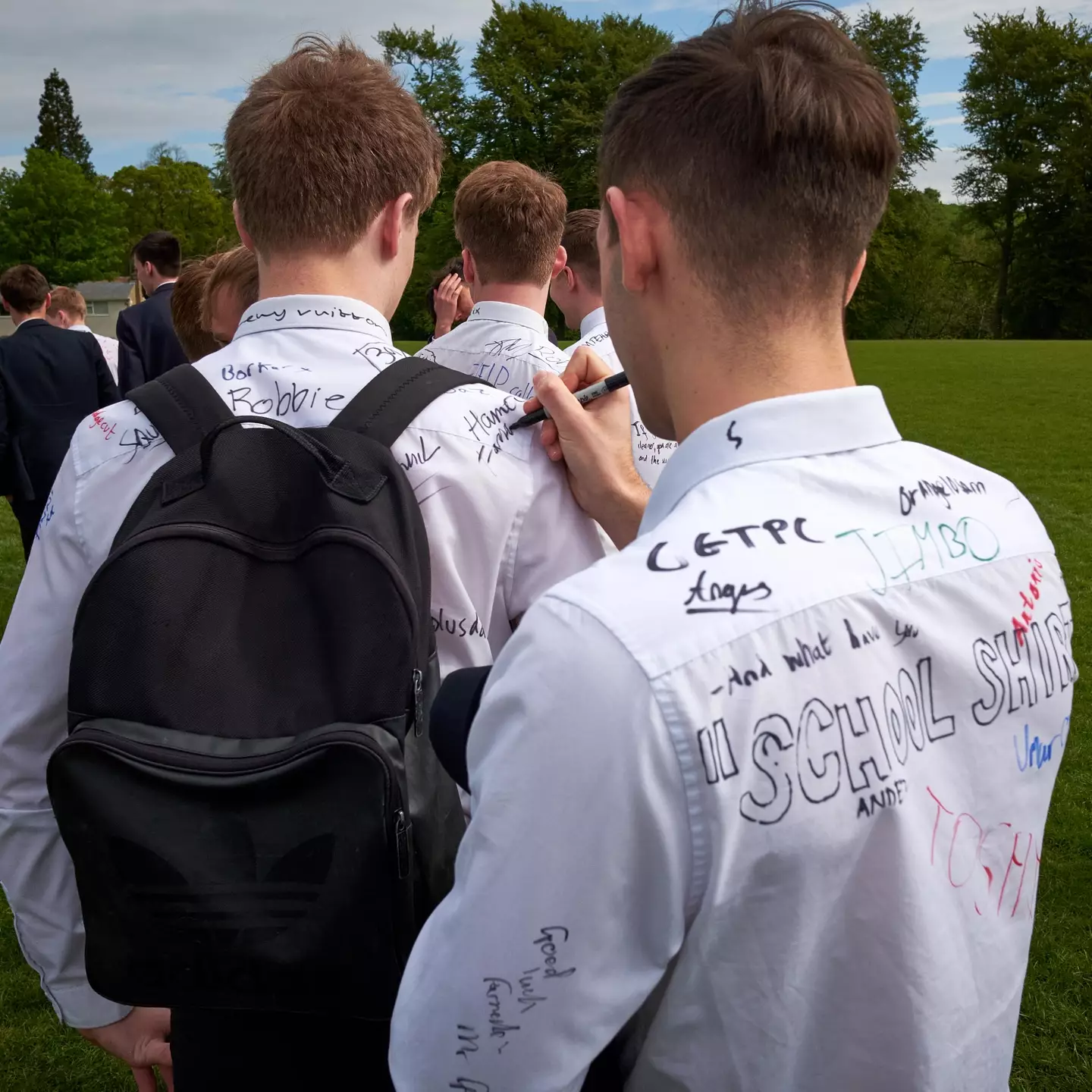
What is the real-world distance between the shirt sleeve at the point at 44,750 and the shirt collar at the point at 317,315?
1.37 feet

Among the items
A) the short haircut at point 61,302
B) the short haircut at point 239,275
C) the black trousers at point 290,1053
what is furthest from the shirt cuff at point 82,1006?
the short haircut at point 61,302

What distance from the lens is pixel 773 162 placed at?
4.25 ft

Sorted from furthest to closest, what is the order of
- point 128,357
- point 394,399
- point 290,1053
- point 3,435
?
point 128,357, point 3,435, point 394,399, point 290,1053

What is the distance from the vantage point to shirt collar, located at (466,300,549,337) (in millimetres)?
4582

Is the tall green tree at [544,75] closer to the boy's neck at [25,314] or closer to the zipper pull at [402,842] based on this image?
the boy's neck at [25,314]

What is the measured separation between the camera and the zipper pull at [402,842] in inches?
59.1

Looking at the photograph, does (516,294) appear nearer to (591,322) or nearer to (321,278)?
(591,322)

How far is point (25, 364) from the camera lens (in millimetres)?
7234

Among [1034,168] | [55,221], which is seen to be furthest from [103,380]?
[55,221]

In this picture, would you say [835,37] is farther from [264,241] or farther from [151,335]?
[151,335]

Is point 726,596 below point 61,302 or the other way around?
below

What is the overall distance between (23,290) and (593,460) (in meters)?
7.87

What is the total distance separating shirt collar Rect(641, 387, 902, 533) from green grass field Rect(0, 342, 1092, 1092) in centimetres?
293

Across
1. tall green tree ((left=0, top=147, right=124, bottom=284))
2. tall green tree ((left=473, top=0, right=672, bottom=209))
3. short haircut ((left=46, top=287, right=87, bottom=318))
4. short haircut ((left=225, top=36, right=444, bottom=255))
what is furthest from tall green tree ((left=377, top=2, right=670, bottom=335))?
short haircut ((left=225, top=36, right=444, bottom=255))
